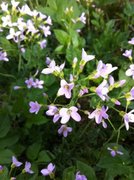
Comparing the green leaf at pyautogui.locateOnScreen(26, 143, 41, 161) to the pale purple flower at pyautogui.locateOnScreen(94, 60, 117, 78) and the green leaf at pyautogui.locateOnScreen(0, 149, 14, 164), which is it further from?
the pale purple flower at pyautogui.locateOnScreen(94, 60, 117, 78)

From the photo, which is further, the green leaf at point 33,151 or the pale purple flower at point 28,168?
the green leaf at point 33,151

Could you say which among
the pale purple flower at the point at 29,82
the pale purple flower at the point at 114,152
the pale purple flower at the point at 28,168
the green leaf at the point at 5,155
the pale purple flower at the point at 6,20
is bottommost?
the pale purple flower at the point at 28,168

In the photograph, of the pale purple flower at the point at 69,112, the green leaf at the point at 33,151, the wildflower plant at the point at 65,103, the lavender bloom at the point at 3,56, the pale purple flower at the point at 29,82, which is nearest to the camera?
the pale purple flower at the point at 69,112

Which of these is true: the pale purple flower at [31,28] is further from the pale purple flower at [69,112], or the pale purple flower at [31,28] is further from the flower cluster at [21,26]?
the pale purple flower at [69,112]

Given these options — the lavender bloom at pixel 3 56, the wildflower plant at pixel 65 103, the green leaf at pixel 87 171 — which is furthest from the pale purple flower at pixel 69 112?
the lavender bloom at pixel 3 56

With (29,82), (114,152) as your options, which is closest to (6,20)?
(29,82)

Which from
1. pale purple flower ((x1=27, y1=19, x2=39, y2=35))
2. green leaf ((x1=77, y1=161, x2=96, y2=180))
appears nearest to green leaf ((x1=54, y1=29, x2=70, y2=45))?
pale purple flower ((x1=27, y1=19, x2=39, y2=35))

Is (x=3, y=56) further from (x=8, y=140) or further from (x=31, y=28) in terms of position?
(x=8, y=140)
